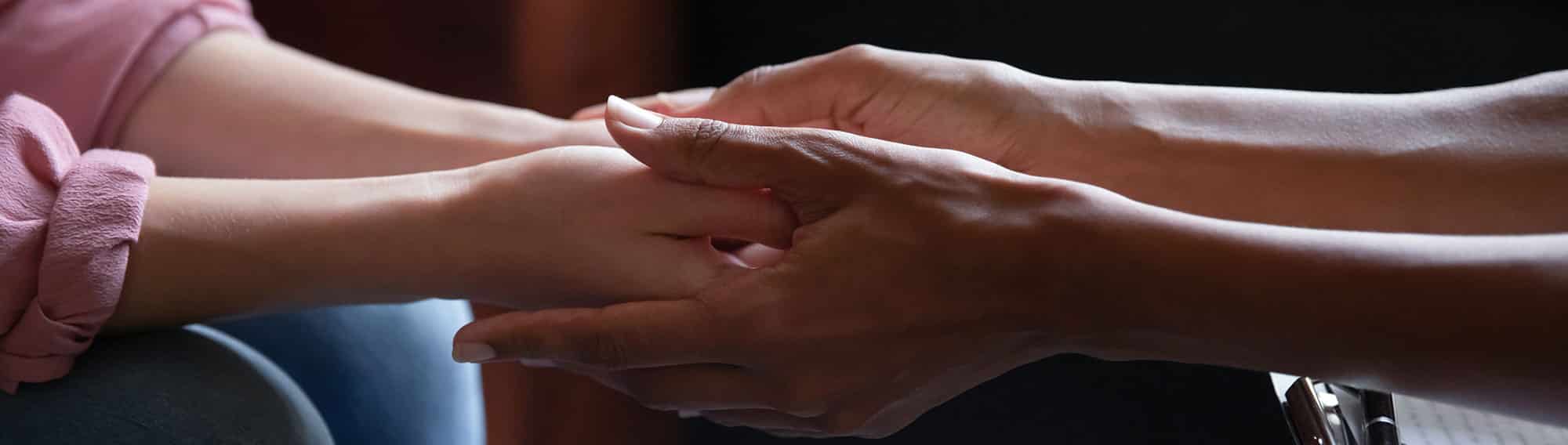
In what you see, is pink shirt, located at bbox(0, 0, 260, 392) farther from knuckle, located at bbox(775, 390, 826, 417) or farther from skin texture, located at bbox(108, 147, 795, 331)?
knuckle, located at bbox(775, 390, 826, 417)

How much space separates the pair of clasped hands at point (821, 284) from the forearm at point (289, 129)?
0.17 m

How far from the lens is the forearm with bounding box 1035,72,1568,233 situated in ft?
2.15

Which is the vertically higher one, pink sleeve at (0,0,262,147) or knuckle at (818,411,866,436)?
pink sleeve at (0,0,262,147)

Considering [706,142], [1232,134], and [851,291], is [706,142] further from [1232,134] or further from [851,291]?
[1232,134]

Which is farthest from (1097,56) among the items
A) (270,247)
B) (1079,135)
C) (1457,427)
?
(270,247)

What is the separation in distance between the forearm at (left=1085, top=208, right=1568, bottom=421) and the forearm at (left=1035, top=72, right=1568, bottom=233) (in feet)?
0.41

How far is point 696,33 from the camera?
4.42ft

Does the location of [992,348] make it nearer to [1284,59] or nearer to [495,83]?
[1284,59]

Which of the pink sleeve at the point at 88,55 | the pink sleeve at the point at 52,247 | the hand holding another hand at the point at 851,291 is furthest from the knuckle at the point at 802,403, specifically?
the pink sleeve at the point at 88,55

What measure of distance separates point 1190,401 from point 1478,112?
0.40 metres

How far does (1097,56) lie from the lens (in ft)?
3.66

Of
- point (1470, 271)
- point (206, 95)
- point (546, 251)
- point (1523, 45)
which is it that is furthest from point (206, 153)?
point (1523, 45)

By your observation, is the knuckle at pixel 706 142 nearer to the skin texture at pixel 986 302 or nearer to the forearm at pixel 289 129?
the skin texture at pixel 986 302

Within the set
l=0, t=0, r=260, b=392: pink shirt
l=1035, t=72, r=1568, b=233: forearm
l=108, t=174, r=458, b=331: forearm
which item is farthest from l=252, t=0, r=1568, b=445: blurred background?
l=0, t=0, r=260, b=392: pink shirt
